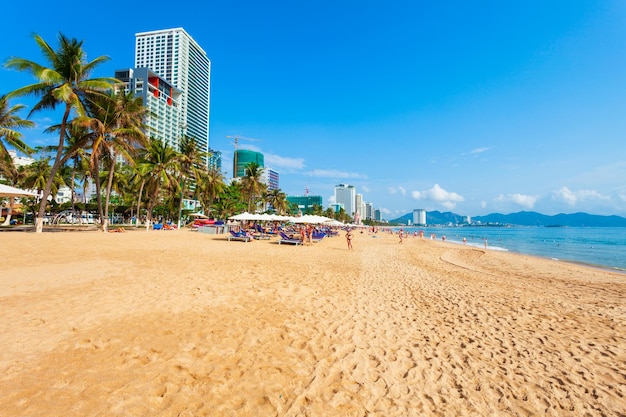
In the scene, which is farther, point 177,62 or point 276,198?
point 177,62

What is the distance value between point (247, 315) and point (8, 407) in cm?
300

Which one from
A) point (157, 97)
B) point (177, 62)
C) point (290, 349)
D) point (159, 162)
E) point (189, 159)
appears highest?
point (177, 62)

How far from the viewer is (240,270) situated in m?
9.05

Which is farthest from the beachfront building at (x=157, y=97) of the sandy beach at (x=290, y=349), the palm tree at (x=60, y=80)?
the sandy beach at (x=290, y=349)

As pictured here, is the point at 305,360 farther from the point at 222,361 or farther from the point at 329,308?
the point at 329,308

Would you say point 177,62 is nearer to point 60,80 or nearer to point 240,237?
point 60,80

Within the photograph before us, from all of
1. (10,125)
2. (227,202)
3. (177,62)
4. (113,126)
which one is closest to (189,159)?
(113,126)

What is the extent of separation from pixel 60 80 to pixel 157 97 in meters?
98.3

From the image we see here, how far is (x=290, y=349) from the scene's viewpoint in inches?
153

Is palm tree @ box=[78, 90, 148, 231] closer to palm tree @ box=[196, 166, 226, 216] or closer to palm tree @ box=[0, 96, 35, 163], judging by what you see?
palm tree @ box=[0, 96, 35, 163]

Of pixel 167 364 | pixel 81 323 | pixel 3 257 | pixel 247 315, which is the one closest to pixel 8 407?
pixel 167 364

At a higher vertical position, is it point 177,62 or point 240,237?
point 177,62

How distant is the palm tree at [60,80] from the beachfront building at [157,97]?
87062mm

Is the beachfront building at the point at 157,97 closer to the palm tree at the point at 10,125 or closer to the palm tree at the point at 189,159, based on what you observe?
the palm tree at the point at 189,159
